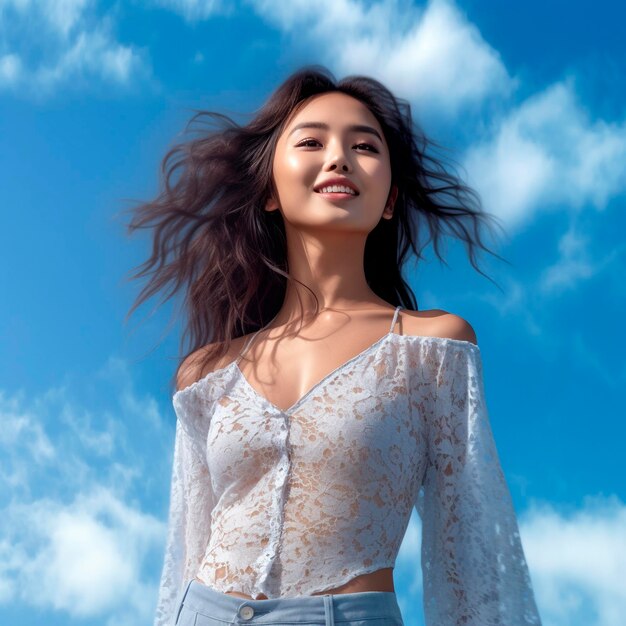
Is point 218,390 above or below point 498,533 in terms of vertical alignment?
above

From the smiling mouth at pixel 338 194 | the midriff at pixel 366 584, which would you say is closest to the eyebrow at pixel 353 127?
the smiling mouth at pixel 338 194

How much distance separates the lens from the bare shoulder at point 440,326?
3.13 metres

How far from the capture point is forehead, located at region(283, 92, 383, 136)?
339 centimetres

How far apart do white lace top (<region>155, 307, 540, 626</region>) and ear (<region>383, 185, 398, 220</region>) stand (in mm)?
592

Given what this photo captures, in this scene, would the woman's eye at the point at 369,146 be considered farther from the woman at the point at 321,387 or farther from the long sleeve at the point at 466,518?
the long sleeve at the point at 466,518

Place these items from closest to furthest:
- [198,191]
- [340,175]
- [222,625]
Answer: [222,625], [340,175], [198,191]

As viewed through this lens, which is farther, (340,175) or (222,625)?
(340,175)

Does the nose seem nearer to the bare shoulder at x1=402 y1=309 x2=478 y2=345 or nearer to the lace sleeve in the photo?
the bare shoulder at x1=402 y1=309 x2=478 y2=345

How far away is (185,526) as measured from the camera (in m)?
3.46

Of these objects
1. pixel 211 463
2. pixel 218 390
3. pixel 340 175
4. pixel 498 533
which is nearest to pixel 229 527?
pixel 211 463

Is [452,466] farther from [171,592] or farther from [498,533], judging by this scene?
[171,592]

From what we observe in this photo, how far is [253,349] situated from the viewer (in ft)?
11.0

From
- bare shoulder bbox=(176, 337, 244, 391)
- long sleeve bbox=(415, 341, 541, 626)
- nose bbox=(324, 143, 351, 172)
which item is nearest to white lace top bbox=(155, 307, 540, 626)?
long sleeve bbox=(415, 341, 541, 626)

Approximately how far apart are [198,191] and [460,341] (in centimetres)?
116
